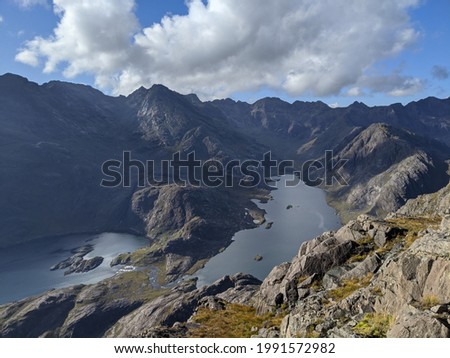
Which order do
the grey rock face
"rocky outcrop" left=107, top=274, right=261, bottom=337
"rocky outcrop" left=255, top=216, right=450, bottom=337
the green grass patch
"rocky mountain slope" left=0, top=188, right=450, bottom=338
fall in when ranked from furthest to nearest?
"rocky outcrop" left=107, top=274, right=261, bottom=337 < the green grass patch < "rocky mountain slope" left=0, top=188, right=450, bottom=338 < "rocky outcrop" left=255, top=216, right=450, bottom=337 < the grey rock face

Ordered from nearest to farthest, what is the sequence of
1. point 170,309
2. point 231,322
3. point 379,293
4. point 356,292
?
point 379,293 → point 356,292 → point 231,322 → point 170,309

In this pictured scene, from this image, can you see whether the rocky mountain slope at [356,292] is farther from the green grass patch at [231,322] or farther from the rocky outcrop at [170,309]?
the rocky outcrop at [170,309]

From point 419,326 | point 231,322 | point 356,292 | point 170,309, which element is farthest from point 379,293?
point 170,309

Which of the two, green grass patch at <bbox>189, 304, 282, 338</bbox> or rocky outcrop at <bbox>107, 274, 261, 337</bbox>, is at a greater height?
green grass patch at <bbox>189, 304, 282, 338</bbox>

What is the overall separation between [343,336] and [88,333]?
19963 cm

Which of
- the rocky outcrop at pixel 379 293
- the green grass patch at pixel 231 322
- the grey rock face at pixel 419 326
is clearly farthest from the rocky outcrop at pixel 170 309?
the grey rock face at pixel 419 326

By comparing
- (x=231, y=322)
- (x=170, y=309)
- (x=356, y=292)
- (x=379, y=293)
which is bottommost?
(x=170, y=309)

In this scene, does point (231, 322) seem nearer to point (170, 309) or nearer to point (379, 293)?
point (379, 293)

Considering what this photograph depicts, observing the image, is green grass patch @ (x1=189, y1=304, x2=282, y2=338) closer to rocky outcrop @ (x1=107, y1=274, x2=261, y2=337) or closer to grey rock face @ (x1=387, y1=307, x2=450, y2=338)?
grey rock face @ (x1=387, y1=307, x2=450, y2=338)

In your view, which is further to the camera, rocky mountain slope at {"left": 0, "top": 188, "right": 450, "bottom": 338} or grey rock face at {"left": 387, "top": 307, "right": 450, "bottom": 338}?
rocky mountain slope at {"left": 0, "top": 188, "right": 450, "bottom": 338}

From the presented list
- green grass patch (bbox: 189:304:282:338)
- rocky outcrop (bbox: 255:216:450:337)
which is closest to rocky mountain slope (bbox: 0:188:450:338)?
rocky outcrop (bbox: 255:216:450:337)

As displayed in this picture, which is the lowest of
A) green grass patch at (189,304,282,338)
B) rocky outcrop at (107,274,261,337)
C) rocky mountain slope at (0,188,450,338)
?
rocky outcrop at (107,274,261,337)
